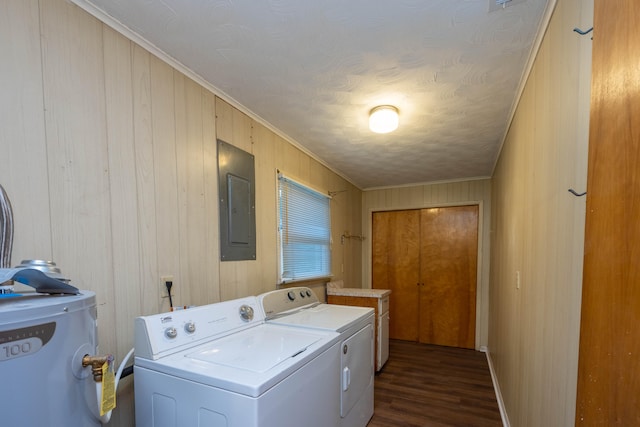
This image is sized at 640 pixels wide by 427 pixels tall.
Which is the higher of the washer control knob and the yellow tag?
the yellow tag

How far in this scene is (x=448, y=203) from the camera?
4.14 metres

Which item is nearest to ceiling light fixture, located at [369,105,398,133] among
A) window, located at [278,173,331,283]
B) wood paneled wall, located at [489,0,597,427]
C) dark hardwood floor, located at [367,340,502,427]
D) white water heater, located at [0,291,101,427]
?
wood paneled wall, located at [489,0,597,427]

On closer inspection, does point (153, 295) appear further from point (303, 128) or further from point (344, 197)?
point (344, 197)

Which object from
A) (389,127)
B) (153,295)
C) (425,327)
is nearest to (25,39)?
(153,295)

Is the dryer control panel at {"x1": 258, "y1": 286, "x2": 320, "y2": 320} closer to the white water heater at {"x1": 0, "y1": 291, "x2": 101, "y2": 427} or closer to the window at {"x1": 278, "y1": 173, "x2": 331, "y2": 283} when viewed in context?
the window at {"x1": 278, "y1": 173, "x2": 331, "y2": 283}

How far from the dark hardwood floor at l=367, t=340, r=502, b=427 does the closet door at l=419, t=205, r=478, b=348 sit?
0.99 feet

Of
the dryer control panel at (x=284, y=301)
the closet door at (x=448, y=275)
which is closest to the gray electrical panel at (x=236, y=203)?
the dryer control panel at (x=284, y=301)

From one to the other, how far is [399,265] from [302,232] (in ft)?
7.02

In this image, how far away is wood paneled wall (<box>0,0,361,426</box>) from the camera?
1002 mm

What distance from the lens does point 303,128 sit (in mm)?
2395

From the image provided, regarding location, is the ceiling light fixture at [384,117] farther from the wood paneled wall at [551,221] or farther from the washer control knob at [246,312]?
the washer control knob at [246,312]

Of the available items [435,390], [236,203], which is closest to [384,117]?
[236,203]

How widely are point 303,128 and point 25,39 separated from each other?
5.40ft

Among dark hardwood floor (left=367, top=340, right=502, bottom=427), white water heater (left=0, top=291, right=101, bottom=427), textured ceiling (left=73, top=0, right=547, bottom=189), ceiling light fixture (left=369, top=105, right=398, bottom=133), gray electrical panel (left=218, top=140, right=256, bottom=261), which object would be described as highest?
textured ceiling (left=73, top=0, right=547, bottom=189)
